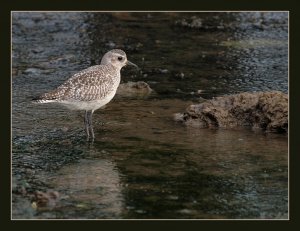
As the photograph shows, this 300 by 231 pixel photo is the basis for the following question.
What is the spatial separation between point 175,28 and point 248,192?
11058 millimetres

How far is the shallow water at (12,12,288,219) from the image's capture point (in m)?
11.0

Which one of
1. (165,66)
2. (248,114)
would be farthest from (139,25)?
(248,114)

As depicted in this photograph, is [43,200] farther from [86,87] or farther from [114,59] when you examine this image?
[114,59]

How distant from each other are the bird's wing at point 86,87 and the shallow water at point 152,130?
2.30 ft

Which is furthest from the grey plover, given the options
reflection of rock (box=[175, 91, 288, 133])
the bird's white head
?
reflection of rock (box=[175, 91, 288, 133])

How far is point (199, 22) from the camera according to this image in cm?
2208

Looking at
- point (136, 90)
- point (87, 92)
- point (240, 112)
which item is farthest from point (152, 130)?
point (136, 90)

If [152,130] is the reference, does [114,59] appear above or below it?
above

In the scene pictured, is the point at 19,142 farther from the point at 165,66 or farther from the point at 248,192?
the point at 165,66

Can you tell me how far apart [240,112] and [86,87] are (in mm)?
2921

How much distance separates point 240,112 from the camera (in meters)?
14.4

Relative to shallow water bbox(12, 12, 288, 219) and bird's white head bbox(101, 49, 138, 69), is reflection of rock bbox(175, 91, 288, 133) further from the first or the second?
bird's white head bbox(101, 49, 138, 69)

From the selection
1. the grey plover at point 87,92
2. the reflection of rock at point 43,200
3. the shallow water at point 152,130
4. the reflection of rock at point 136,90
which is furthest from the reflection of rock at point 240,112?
the reflection of rock at point 43,200

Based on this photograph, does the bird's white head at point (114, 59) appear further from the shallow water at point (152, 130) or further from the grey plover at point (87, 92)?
the shallow water at point (152, 130)
